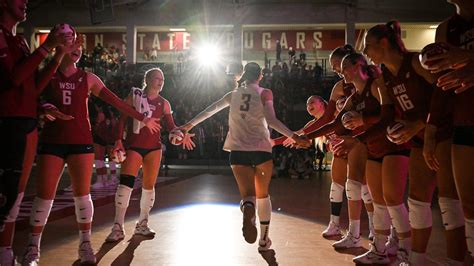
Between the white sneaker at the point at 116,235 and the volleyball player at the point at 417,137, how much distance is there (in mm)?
2942

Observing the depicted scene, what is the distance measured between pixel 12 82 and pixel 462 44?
9.09ft

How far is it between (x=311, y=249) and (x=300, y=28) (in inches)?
876

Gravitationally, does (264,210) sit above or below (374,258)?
above

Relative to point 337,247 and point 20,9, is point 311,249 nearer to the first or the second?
point 337,247

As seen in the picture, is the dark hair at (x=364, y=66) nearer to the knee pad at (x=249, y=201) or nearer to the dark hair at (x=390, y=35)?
the dark hair at (x=390, y=35)

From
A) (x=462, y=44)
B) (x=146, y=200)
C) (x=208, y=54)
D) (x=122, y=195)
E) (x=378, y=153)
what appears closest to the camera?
(x=462, y=44)

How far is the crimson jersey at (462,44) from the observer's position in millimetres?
2576

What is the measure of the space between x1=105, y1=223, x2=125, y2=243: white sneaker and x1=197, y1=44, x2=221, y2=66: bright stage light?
63.4 ft

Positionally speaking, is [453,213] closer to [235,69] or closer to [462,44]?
[462,44]

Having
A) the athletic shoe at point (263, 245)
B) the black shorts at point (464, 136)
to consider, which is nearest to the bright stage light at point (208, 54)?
the athletic shoe at point (263, 245)

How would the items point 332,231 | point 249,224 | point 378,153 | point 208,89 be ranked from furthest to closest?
point 208,89
point 332,231
point 249,224
point 378,153

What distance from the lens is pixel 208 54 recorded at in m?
24.8

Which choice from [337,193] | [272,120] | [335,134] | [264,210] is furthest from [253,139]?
[337,193]

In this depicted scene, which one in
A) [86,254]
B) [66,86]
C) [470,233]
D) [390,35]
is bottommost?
[86,254]
